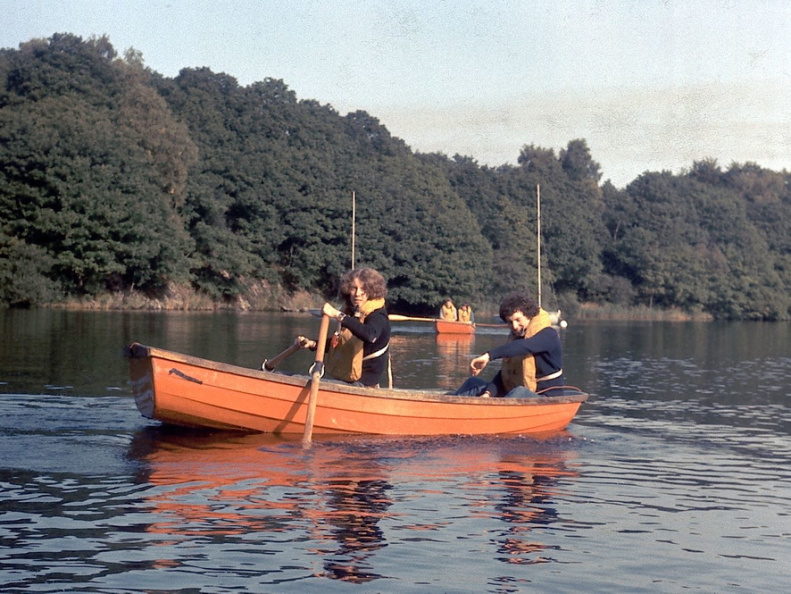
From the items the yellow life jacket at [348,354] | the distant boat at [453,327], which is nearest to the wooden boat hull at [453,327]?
the distant boat at [453,327]

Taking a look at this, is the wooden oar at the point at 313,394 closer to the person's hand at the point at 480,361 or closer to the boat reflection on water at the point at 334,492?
the boat reflection on water at the point at 334,492

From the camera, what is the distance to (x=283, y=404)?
35.4ft

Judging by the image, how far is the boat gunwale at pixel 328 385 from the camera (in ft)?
33.8

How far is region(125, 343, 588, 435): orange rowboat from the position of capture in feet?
34.2

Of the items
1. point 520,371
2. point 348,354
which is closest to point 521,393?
point 520,371

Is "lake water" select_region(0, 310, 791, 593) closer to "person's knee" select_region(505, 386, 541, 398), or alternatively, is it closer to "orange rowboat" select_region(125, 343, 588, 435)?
"orange rowboat" select_region(125, 343, 588, 435)

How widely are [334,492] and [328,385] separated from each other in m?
2.31

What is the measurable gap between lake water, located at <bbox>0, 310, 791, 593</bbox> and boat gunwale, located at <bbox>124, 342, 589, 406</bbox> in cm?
43

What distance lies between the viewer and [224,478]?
29.0 ft

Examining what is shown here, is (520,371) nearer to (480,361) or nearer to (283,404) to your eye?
(480,361)

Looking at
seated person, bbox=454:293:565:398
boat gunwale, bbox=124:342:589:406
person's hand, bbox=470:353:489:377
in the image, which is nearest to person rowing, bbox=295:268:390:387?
boat gunwale, bbox=124:342:589:406

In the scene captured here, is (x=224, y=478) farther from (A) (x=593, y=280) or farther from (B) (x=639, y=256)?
(B) (x=639, y=256)

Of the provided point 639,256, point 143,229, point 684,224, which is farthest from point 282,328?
point 684,224

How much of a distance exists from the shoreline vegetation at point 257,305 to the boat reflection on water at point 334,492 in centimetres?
2880
